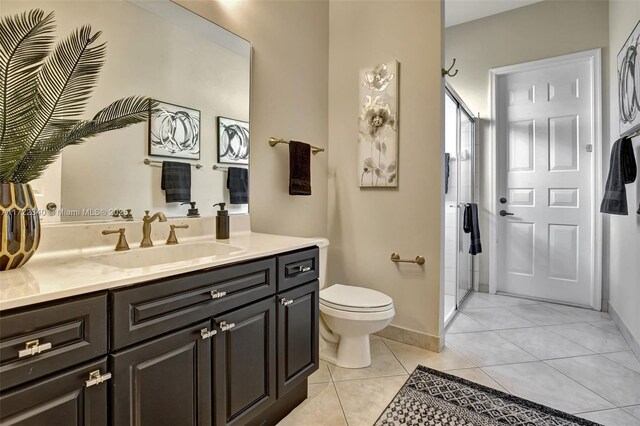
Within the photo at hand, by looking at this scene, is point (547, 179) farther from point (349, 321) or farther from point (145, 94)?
point (145, 94)

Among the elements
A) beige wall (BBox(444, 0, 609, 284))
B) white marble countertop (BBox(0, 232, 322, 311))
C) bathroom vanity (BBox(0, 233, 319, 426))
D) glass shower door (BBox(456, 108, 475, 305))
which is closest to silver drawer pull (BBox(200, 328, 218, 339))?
bathroom vanity (BBox(0, 233, 319, 426))

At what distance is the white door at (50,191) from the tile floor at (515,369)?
1.36m

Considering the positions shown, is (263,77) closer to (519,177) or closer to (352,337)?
(352,337)

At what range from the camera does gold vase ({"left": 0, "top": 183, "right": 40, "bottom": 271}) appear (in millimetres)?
936

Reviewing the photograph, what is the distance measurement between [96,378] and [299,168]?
64.6 inches

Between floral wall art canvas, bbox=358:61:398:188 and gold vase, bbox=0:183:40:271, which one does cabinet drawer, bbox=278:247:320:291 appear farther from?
floral wall art canvas, bbox=358:61:398:188

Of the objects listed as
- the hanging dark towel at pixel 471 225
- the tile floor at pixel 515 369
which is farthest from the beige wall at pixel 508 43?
the tile floor at pixel 515 369

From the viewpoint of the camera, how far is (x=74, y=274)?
3.09 ft

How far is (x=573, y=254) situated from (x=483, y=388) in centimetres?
223

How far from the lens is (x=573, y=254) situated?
3178 millimetres

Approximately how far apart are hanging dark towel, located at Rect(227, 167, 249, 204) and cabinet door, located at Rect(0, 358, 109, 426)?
1.14 meters

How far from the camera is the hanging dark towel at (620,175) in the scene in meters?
2.15

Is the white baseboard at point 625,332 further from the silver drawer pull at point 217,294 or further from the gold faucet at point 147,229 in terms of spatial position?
the gold faucet at point 147,229

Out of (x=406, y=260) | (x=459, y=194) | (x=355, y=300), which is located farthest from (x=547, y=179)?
(x=355, y=300)
